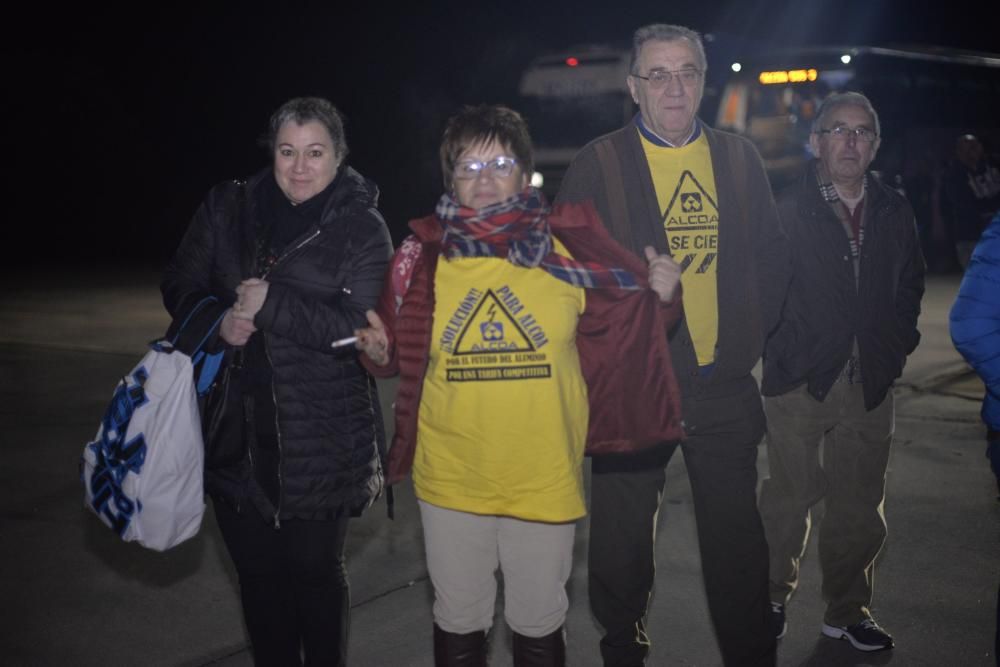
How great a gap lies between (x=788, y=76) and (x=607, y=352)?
1597cm

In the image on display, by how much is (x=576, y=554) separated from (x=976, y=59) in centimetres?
2013

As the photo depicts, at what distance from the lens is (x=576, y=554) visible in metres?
5.14

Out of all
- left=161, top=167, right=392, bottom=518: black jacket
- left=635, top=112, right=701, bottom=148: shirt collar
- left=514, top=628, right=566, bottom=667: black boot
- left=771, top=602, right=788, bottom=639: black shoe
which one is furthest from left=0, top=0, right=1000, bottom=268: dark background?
left=514, top=628, right=566, bottom=667: black boot

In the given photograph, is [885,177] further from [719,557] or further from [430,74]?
[430,74]

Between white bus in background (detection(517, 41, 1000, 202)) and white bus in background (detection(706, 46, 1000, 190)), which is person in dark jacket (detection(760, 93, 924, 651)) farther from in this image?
white bus in background (detection(706, 46, 1000, 190))

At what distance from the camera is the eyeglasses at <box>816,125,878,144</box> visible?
4.01 metres

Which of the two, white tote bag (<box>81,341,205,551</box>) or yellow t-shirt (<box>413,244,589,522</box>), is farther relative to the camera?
white tote bag (<box>81,341,205,551</box>)

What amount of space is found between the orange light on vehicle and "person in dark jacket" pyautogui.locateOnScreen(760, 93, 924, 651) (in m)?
14.4

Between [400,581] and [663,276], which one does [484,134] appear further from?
[400,581]

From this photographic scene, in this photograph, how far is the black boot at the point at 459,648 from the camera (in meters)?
3.01

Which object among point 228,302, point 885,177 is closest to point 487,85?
point 885,177

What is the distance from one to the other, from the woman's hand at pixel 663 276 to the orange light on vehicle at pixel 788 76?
15.8 meters

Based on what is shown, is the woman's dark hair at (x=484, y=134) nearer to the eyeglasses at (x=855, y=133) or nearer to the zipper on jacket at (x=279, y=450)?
the zipper on jacket at (x=279, y=450)

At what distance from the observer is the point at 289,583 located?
134 inches
